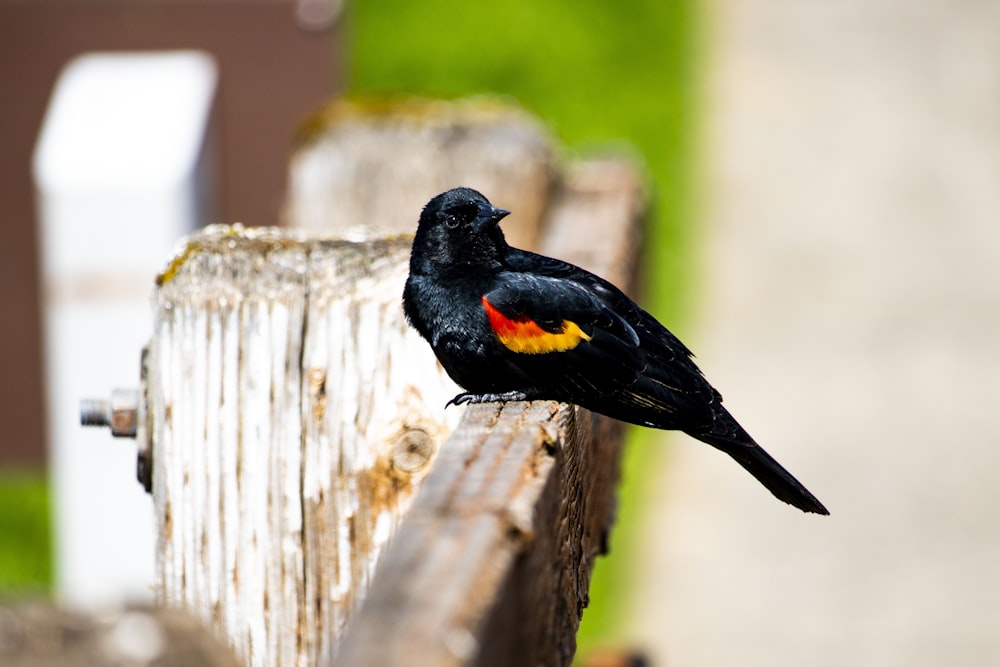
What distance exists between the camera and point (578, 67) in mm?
10656

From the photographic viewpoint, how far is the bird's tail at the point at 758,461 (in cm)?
250

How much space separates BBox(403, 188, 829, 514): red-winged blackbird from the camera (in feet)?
7.91

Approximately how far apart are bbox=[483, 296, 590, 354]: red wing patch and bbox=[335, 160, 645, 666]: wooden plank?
276 mm

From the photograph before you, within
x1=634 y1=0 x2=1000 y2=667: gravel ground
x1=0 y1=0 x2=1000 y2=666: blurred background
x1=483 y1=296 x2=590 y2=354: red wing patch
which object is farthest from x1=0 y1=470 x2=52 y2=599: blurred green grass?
x1=483 y1=296 x2=590 y2=354: red wing patch

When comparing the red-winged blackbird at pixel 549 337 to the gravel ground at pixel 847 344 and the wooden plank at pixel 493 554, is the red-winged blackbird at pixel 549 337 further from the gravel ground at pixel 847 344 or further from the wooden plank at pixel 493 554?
the gravel ground at pixel 847 344

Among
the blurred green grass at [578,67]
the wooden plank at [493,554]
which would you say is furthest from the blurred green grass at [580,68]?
the wooden plank at [493,554]

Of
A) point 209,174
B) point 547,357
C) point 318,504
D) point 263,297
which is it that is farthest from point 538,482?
point 209,174

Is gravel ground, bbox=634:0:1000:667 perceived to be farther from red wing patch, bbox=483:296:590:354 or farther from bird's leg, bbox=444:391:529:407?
bird's leg, bbox=444:391:529:407

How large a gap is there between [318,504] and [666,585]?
4482 mm

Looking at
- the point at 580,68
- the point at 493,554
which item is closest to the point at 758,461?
the point at 493,554

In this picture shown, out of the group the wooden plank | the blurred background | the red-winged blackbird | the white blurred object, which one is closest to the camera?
the wooden plank

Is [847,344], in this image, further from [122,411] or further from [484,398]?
[122,411]

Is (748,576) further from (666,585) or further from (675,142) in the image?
(675,142)

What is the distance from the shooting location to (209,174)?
4.39m
